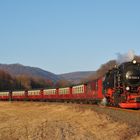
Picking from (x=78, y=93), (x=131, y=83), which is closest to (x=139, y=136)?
(x=131, y=83)

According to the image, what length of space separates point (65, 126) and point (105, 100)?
14.0 meters

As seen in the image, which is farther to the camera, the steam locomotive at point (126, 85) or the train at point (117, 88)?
the train at point (117, 88)

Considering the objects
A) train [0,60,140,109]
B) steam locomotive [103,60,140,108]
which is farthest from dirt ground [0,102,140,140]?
train [0,60,140,109]

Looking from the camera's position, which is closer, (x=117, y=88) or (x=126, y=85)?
(x=126, y=85)

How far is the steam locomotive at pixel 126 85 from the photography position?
105ft

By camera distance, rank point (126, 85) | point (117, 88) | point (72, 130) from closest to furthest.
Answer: point (72, 130) < point (126, 85) < point (117, 88)

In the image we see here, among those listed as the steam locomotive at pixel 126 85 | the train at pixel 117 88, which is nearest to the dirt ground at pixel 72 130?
the steam locomotive at pixel 126 85

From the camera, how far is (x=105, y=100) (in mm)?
37969

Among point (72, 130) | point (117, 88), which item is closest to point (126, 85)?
point (117, 88)

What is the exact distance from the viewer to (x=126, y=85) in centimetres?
3312

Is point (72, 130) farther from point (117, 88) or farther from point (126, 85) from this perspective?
point (117, 88)

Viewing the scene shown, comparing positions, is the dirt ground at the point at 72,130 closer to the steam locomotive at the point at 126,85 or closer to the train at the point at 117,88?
the steam locomotive at the point at 126,85

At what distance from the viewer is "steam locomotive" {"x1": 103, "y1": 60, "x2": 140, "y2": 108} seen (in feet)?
105

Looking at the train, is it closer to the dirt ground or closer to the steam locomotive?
the steam locomotive
